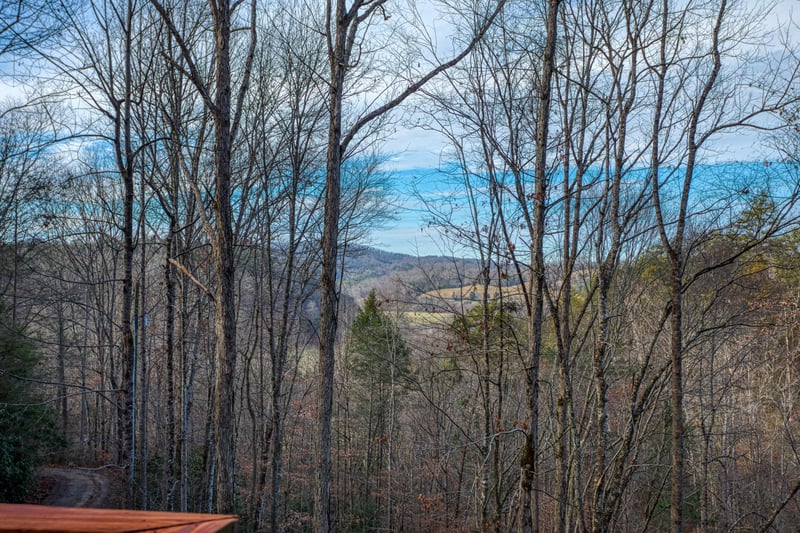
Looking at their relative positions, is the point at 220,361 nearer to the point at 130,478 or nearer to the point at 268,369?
the point at 130,478

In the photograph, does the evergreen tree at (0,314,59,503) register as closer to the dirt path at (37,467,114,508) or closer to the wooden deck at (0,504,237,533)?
the dirt path at (37,467,114,508)

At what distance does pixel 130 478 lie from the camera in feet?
20.6

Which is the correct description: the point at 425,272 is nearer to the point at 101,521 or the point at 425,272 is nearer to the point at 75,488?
the point at 101,521

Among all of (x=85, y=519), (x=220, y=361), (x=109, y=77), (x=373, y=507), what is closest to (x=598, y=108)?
(x=220, y=361)

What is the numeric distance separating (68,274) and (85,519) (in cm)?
1964

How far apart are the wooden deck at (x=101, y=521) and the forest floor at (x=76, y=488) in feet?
40.9

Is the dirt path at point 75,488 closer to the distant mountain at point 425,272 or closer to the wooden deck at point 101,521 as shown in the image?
the distant mountain at point 425,272

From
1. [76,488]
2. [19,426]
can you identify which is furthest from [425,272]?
[76,488]

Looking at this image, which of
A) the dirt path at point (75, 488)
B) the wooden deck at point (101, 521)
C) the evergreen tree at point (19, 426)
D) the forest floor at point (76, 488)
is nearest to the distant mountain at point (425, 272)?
the wooden deck at point (101, 521)

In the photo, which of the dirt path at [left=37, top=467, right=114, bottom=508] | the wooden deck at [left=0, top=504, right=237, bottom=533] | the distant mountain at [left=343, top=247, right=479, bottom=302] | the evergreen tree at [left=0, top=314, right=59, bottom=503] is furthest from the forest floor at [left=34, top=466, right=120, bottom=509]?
the wooden deck at [left=0, top=504, right=237, bottom=533]

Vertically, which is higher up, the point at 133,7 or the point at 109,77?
the point at 133,7

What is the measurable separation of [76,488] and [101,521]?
15.1 meters

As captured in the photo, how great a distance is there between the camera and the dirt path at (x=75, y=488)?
11.5 meters

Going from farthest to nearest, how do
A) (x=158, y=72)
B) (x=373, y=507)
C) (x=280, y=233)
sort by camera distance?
1. (x=373, y=507)
2. (x=280, y=233)
3. (x=158, y=72)
